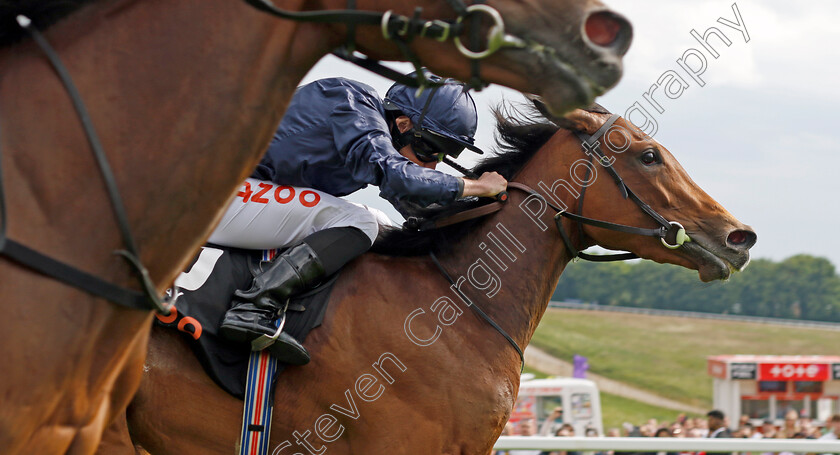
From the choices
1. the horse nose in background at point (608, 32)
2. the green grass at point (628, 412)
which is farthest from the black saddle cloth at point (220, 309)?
the green grass at point (628, 412)

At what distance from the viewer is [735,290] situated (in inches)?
2776

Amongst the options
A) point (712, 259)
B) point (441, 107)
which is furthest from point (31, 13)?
point (712, 259)

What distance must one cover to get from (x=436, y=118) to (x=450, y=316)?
936 millimetres

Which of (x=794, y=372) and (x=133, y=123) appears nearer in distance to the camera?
(x=133, y=123)

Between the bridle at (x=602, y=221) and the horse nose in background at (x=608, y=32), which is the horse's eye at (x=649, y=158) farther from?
the horse nose in background at (x=608, y=32)

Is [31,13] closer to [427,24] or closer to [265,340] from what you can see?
[427,24]

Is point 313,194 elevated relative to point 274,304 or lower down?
elevated

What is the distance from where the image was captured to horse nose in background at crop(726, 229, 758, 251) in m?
4.05

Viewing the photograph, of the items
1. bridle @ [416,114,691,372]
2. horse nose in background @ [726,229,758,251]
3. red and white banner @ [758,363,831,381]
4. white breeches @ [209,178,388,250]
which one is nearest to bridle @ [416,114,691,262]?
bridle @ [416,114,691,372]

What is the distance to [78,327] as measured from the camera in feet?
5.56

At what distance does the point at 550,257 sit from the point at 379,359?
1.06 meters

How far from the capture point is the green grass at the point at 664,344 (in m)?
34.2

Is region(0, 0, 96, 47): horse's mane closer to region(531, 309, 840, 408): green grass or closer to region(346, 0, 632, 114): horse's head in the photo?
region(346, 0, 632, 114): horse's head

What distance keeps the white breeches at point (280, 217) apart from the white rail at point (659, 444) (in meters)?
2.29
